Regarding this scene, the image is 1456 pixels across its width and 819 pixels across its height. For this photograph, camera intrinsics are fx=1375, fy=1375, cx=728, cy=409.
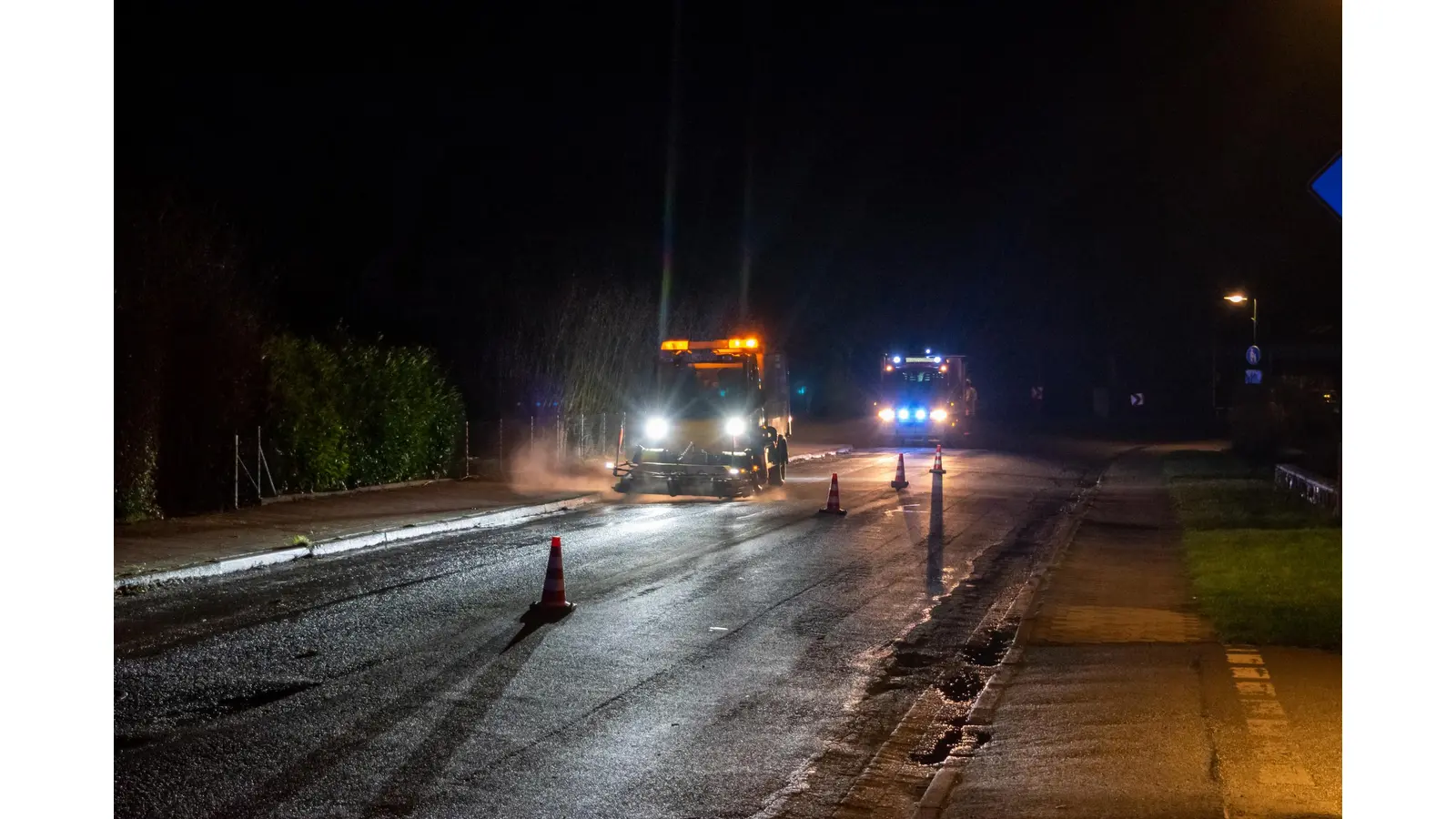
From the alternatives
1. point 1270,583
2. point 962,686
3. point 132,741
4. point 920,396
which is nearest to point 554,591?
point 962,686

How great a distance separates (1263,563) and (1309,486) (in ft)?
28.2

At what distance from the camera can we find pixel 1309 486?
23.0 meters

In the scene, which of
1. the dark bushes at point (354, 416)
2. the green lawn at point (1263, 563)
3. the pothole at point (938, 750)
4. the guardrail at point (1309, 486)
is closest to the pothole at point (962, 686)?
the pothole at point (938, 750)

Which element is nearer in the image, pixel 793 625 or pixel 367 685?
pixel 367 685

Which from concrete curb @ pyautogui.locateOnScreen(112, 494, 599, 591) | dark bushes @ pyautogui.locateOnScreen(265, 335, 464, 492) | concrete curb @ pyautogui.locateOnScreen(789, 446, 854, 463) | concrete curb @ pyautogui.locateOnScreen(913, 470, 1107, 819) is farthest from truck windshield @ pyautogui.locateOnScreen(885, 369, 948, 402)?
concrete curb @ pyautogui.locateOnScreen(913, 470, 1107, 819)

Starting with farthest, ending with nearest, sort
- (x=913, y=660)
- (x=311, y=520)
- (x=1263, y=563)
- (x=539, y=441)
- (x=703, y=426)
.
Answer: (x=539, y=441) → (x=703, y=426) → (x=311, y=520) → (x=1263, y=563) → (x=913, y=660)

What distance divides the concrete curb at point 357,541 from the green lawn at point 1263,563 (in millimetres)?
10050

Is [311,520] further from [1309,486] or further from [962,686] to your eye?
[1309,486]

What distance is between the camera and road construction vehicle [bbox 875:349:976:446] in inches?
1954

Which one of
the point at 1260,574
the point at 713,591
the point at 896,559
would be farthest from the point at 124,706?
the point at 1260,574

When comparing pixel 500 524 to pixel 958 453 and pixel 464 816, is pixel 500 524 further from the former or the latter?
pixel 958 453

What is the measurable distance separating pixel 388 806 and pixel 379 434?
62.8 feet

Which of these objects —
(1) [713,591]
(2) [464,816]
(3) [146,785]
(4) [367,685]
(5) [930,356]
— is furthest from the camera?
(5) [930,356]

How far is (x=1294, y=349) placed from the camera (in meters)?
66.1
